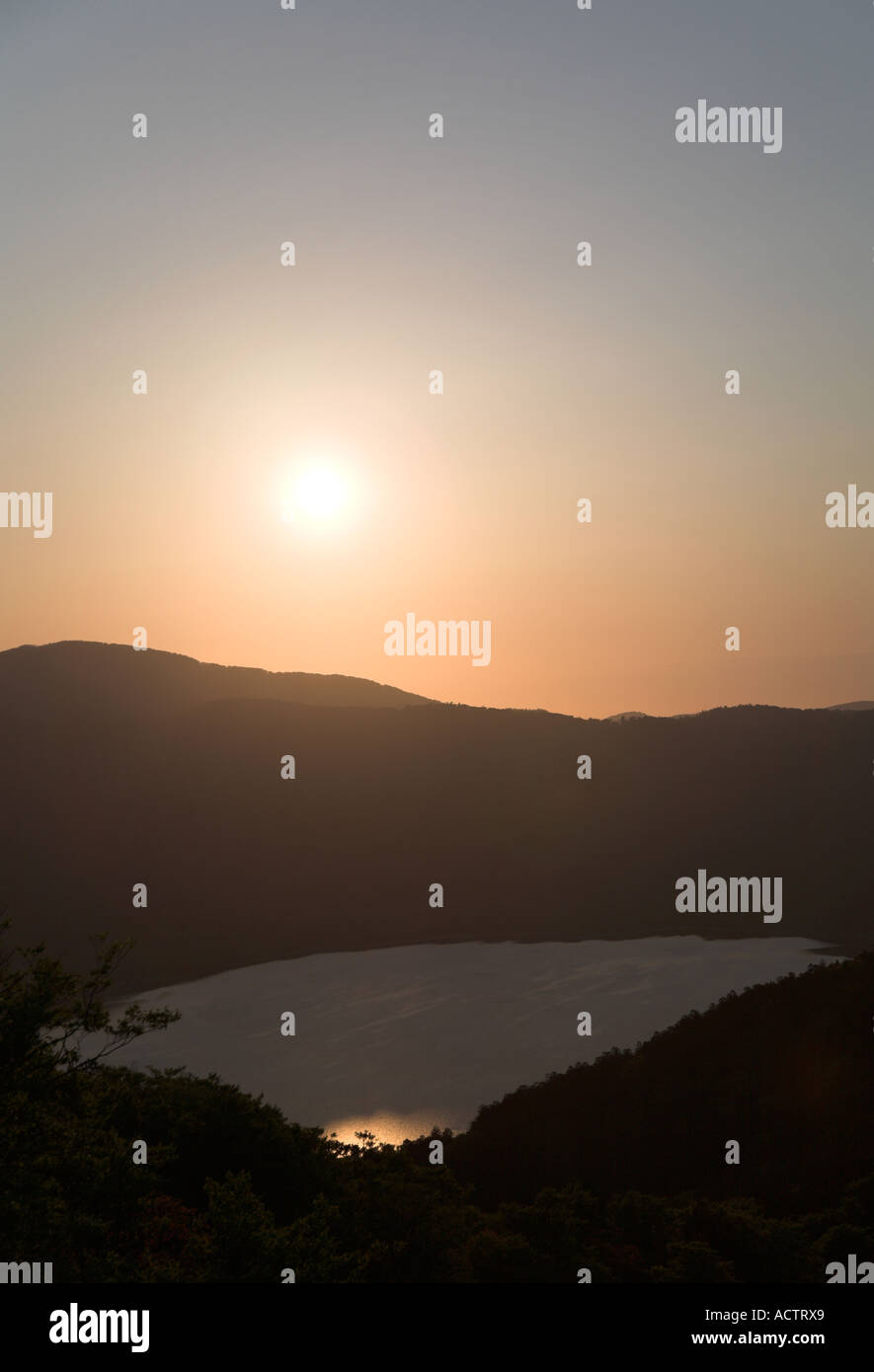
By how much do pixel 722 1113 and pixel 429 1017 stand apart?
201 feet

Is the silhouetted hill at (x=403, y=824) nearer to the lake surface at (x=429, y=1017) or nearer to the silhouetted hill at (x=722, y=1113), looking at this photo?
the lake surface at (x=429, y=1017)

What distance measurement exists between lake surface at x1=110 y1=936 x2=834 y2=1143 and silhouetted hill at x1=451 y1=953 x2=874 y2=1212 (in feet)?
69.0

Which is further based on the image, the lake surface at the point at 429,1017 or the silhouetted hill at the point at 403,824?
the silhouetted hill at the point at 403,824

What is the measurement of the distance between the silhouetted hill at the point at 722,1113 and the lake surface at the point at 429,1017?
69.0 ft

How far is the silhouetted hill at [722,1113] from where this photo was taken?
30031 millimetres

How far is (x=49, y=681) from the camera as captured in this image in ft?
585

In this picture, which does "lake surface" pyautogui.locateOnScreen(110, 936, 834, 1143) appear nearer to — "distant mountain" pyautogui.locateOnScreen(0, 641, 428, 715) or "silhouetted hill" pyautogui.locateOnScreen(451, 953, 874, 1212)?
"silhouetted hill" pyautogui.locateOnScreen(451, 953, 874, 1212)

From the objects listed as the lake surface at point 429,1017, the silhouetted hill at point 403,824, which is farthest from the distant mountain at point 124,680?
the lake surface at point 429,1017

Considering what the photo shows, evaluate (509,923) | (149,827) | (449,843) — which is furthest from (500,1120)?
(149,827)

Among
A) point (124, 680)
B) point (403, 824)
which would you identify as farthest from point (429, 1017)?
point (124, 680)

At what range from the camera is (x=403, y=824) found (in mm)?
149000

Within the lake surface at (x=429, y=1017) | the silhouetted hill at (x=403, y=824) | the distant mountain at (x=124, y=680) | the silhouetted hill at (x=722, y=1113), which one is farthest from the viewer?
the distant mountain at (x=124, y=680)

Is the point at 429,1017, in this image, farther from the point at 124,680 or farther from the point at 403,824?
the point at 124,680

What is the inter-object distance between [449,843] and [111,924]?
163 ft
